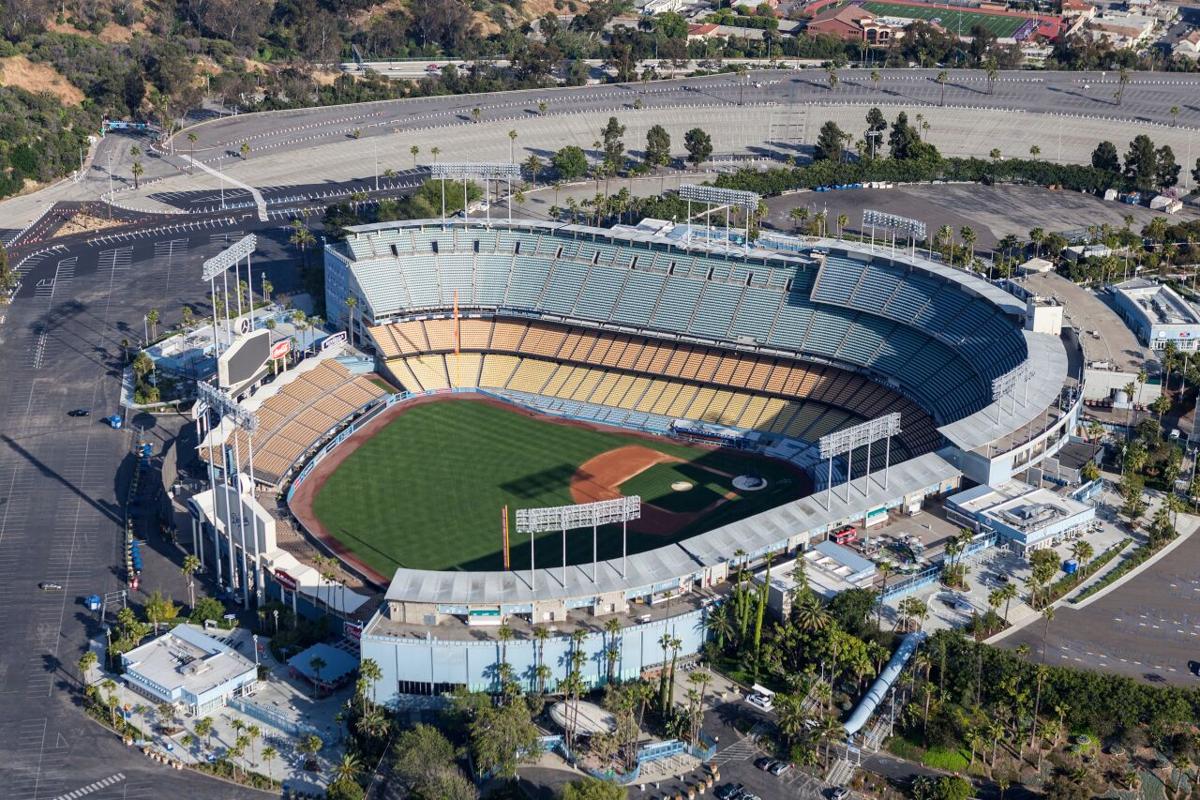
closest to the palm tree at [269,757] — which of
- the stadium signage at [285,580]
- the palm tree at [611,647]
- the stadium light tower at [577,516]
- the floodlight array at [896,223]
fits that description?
the stadium signage at [285,580]

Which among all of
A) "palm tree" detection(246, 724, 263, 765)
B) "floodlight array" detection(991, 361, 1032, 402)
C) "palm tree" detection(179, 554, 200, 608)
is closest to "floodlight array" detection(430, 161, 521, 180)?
"palm tree" detection(179, 554, 200, 608)

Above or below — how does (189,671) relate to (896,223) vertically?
below

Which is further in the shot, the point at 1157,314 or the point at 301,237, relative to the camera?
the point at 301,237

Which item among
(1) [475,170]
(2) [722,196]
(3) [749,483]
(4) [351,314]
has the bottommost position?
(3) [749,483]

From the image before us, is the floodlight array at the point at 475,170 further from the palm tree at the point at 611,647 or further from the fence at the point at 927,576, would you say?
the palm tree at the point at 611,647

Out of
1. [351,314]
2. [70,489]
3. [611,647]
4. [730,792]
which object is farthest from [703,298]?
[730,792]

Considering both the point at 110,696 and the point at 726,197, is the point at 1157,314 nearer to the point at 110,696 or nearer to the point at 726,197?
the point at 726,197

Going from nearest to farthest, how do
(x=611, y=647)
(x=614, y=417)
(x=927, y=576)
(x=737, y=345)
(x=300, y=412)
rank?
(x=611, y=647), (x=927, y=576), (x=300, y=412), (x=614, y=417), (x=737, y=345)

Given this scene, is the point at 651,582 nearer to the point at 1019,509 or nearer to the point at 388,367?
the point at 1019,509
